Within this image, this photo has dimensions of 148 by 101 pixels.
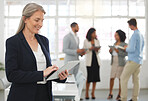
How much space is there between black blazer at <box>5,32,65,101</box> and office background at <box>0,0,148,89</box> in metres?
6.24

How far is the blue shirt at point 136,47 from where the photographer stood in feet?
18.3

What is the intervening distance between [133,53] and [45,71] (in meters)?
3.90

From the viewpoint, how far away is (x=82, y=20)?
27.6 ft

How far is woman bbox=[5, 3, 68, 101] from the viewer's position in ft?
6.65

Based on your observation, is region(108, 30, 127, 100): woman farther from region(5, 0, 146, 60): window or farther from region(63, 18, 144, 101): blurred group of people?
region(5, 0, 146, 60): window

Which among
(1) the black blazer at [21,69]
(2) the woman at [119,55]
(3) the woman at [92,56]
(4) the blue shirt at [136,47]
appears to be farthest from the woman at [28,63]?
(3) the woman at [92,56]

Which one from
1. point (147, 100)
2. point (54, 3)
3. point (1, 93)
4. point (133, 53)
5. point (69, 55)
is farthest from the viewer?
point (54, 3)

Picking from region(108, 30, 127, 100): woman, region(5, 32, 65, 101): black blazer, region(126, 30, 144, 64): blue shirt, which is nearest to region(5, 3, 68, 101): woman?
region(5, 32, 65, 101): black blazer

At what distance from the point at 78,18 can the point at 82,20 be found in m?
0.14

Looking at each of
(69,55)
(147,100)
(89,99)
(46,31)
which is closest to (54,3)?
(46,31)

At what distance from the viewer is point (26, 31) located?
217cm

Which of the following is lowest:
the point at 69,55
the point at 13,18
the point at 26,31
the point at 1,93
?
the point at 1,93

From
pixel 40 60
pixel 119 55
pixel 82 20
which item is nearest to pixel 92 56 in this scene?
pixel 119 55

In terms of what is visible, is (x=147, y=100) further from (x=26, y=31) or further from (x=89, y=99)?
(x=26, y=31)
